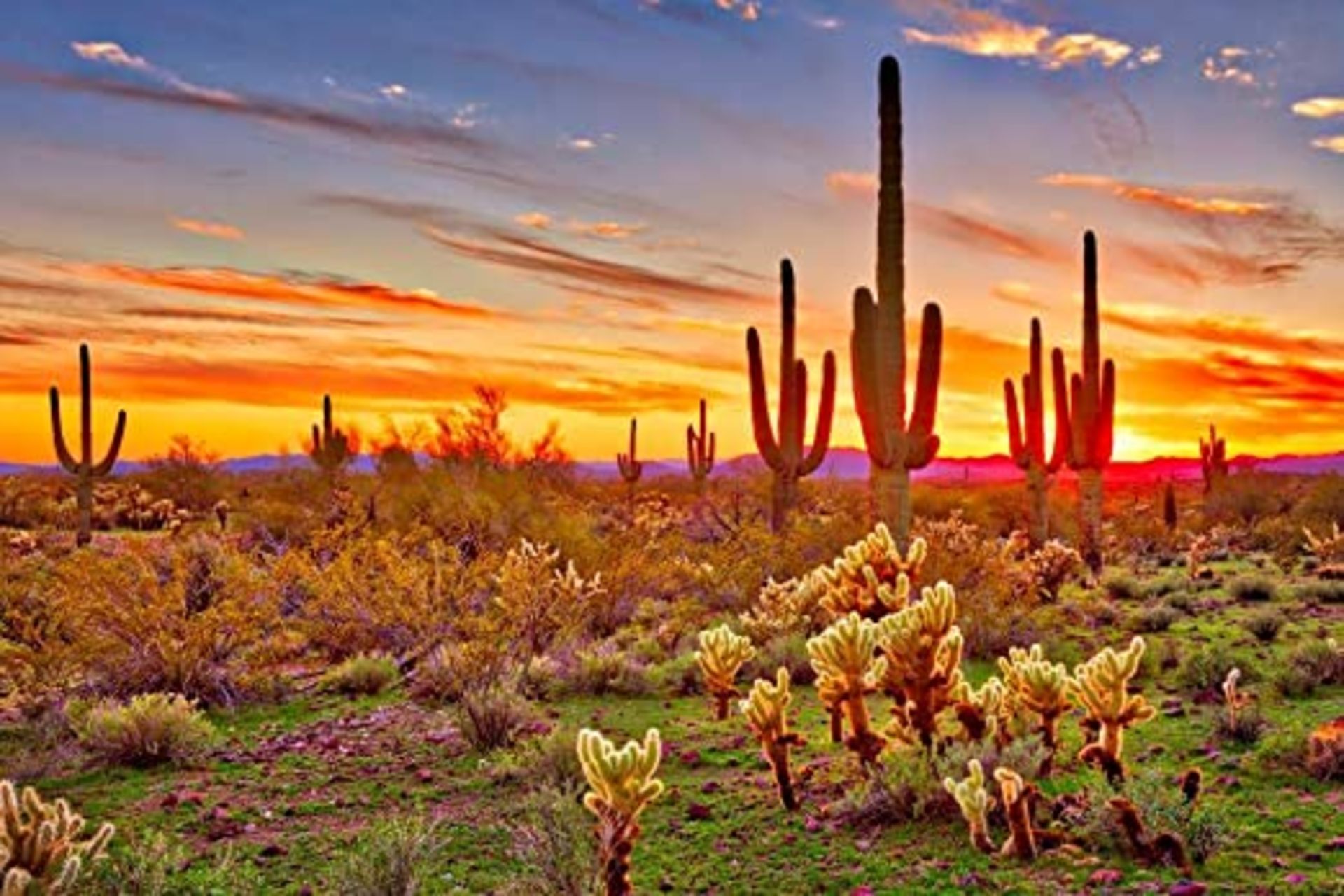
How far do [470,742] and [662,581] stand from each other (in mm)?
8339

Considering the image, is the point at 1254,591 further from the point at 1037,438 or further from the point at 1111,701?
the point at 1111,701

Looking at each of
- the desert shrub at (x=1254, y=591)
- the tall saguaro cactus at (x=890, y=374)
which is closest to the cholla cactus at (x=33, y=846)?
the tall saguaro cactus at (x=890, y=374)

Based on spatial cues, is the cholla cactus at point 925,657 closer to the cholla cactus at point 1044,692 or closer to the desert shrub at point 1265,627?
the cholla cactus at point 1044,692

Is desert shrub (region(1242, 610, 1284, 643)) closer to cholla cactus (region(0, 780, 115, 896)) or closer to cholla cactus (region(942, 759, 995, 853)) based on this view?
cholla cactus (region(942, 759, 995, 853))

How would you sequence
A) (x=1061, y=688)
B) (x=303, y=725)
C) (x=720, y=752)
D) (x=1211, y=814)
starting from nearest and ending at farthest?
(x=1211, y=814), (x=1061, y=688), (x=720, y=752), (x=303, y=725)

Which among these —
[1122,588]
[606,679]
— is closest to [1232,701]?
[606,679]

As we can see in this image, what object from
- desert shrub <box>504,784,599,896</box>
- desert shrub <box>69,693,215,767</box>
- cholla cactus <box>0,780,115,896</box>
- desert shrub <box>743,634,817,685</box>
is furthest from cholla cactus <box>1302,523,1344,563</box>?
cholla cactus <box>0,780,115,896</box>

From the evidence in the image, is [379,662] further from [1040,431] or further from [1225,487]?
[1225,487]

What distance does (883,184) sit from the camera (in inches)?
710

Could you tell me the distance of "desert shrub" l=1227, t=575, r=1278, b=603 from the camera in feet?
62.4

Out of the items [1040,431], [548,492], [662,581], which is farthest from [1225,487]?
[662,581]

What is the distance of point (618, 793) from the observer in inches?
215

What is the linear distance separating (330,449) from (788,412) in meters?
21.5

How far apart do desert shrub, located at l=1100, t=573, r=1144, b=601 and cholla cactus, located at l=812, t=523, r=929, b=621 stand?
12.9 m
